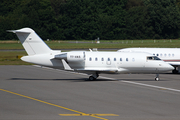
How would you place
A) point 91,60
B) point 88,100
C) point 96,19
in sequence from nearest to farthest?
point 88,100
point 91,60
point 96,19

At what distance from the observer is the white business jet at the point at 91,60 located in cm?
2847

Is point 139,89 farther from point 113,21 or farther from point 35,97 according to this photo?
point 113,21

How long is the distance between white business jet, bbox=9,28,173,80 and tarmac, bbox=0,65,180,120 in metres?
1.12

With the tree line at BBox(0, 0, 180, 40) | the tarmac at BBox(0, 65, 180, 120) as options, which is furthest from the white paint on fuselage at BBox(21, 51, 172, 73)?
the tree line at BBox(0, 0, 180, 40)

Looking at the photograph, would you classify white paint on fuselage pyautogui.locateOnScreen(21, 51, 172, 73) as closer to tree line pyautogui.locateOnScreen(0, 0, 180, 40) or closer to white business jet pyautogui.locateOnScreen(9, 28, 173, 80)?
white business jet pyautogui.locateOnScreen(9, 28, 173, 80)

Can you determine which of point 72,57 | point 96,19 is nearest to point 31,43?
point 72,57

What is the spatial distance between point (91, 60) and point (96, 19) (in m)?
97.4

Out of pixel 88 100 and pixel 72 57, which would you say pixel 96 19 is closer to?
pixel 72 57

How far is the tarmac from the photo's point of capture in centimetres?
1559

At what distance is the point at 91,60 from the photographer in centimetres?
2880

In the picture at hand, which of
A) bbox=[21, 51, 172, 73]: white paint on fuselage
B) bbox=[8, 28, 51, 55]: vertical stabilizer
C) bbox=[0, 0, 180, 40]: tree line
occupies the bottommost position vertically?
bbox=[21, 51, 172, 73]: white paint on fuselage

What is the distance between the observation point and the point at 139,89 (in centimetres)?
2428

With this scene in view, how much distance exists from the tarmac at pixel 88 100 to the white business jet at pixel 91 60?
112cm

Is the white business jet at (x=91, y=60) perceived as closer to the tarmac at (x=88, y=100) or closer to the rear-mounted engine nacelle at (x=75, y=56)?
the rear-mounted engine nacelle at (x=75, y=56)
